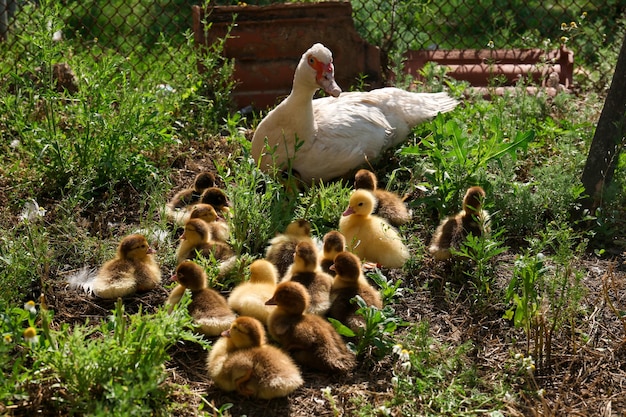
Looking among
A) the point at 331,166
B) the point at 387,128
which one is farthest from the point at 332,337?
the point at 387,128

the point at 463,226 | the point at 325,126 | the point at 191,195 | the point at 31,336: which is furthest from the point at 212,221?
the point at 31,336

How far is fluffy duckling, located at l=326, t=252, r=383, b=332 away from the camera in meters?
4.52

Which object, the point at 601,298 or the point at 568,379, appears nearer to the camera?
the point at 568,379

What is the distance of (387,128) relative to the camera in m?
6.39

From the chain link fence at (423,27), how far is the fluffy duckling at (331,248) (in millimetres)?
3258

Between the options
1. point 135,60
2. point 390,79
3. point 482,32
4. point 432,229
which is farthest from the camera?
point 482,32

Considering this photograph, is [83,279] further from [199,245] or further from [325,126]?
[325,126]

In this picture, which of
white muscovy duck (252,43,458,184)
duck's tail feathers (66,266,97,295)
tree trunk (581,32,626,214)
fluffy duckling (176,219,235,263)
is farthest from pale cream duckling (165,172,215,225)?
tree trunk (581,32,626,214)

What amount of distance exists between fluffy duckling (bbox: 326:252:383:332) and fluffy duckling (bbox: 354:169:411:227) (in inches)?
39.1

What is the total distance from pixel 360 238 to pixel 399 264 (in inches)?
11.1

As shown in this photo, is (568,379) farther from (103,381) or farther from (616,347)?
(103,381)

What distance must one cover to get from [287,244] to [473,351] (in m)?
1.25

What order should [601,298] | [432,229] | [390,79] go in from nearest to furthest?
[601,298] < [432,229] < [390,79]

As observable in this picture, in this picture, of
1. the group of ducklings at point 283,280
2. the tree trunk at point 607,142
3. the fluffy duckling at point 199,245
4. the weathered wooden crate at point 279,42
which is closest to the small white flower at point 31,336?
the group of ducklings at point 283,280
